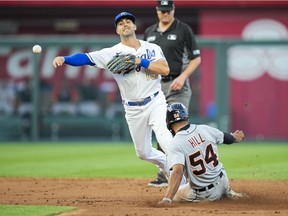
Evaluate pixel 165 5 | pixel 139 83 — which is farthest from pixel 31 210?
pixel 165 5

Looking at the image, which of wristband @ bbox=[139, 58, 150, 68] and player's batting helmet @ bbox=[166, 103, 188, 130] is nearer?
player's batting helmet @ bbox=[166, 103, 188, 130]

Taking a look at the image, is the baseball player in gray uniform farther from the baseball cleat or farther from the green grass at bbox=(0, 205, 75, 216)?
the baseball cleat

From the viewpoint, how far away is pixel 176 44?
346 inches

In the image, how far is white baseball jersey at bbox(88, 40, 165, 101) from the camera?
7.62m

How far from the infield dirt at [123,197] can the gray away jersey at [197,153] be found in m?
0.27

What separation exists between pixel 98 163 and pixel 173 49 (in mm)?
3889

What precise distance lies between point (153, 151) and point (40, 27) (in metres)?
13.7

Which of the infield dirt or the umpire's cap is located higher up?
the umpire's cap

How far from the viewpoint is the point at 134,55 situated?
736 cm

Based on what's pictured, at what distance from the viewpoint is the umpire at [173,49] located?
8.73 meters

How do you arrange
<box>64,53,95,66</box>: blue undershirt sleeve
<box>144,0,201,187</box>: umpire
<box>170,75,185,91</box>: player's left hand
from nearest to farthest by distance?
<box>64,53,95,66</box>: blue undershirt sleeve, <box>170,75,185,91</box>: player's left hand, <box>144,0,201,187</box>: umpire

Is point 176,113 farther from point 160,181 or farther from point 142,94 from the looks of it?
point 160,181

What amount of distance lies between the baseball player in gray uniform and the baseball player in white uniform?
795 millimetres

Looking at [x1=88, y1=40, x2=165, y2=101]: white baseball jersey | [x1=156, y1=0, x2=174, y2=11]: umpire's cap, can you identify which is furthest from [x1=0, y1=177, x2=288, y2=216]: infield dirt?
[x1=156, y1=0, x2=174, y2=11]: umpire's cap
